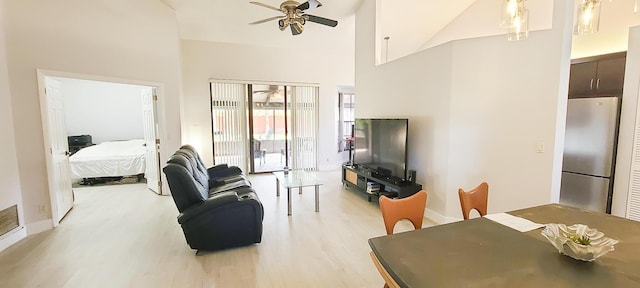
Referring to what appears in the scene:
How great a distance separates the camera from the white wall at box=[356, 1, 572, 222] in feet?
9.40

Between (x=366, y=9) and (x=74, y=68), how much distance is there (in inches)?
176

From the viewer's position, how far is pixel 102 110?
7406 mm

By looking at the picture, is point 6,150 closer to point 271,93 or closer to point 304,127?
point 271,93

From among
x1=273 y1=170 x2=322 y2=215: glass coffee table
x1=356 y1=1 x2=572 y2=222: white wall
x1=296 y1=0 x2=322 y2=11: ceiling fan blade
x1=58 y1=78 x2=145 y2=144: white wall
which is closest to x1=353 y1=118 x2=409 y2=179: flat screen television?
x1=356 y1=1 x2=572 y2=222: white wall

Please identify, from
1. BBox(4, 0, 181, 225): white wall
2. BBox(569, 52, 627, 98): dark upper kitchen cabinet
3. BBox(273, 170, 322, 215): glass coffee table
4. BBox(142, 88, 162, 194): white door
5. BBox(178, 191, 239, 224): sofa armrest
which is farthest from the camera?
BBox(142, 88, 162, 194): white door

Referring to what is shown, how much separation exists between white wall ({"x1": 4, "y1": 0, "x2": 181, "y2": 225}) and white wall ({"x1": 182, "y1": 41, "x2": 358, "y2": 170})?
4.66 ft

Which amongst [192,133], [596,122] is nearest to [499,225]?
[596,122]

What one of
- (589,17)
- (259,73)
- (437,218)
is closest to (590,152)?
(437,218)

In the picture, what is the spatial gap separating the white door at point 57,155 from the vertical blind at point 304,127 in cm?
429

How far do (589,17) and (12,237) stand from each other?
5745mm

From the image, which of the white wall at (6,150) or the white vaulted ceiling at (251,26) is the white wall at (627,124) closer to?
the white vaulted ceiling at (251,26)

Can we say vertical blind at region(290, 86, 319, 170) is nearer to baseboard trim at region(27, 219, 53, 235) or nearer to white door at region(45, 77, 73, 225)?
white door at region(45, 77, 73, 225)

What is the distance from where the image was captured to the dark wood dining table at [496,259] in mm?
1059

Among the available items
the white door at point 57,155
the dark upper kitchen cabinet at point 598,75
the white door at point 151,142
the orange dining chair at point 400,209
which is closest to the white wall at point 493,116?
the dark upper kitchen cabinet at point 598,75
